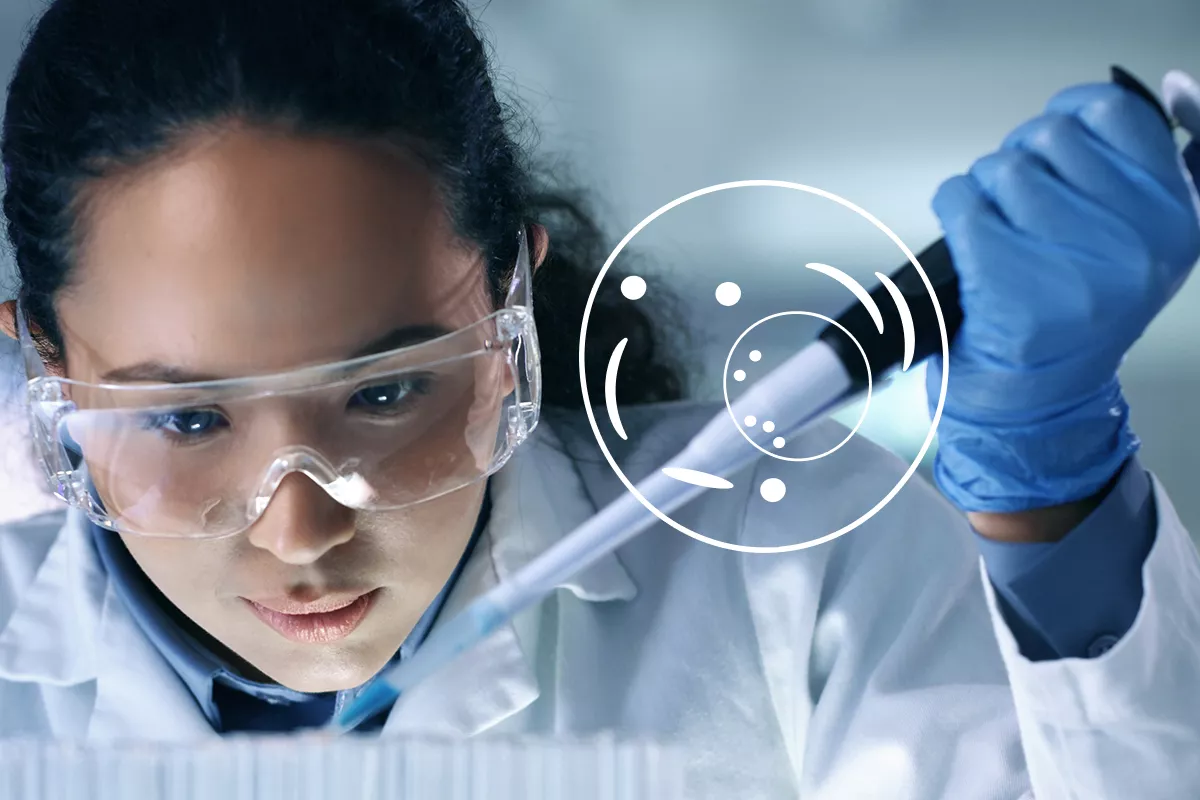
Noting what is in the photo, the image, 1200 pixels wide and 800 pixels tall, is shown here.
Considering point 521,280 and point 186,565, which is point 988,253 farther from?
point 186,565

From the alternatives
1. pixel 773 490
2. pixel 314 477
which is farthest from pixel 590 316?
pixel 314 477

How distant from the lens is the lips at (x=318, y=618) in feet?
3.24

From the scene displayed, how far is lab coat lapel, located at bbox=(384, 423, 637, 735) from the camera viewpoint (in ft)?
3.41

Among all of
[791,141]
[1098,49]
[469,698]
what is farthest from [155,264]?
[1098,49]

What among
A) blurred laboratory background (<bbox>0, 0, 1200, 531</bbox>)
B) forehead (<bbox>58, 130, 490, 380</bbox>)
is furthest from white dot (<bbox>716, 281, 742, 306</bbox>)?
forehead (<bbox>58, 130, 490, 380</bbox>)

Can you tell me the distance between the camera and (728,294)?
118 centimetres

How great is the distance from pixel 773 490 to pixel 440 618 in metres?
0.31

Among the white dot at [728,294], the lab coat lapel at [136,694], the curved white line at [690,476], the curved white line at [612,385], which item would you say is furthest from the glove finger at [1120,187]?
the lab coat lapel at [136,694]

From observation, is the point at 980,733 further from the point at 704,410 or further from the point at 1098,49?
the point at 1098,49

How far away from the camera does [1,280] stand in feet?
3.82

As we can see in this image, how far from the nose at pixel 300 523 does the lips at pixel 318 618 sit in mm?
54

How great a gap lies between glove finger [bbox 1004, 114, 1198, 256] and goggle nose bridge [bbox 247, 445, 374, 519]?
0.53 m

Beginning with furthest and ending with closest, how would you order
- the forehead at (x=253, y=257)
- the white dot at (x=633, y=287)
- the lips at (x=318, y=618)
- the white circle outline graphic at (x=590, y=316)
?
the white dot at (x=633, y=287)
the white circle outline graphic at (x=590, y=316)
the lips at (x=318, y=618)
the forehead at (x=253, y=257)

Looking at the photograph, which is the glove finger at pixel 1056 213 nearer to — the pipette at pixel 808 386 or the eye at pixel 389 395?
the pipette at pixel 808 386
